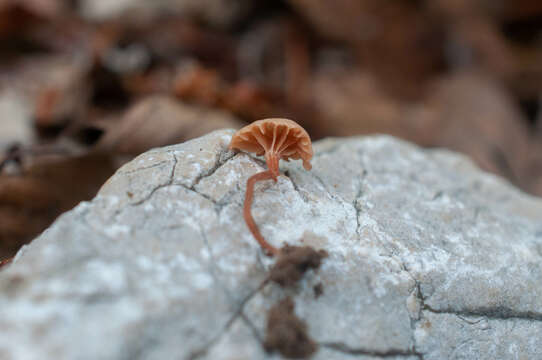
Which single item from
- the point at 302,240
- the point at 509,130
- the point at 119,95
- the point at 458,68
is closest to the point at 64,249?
the point at 302,240

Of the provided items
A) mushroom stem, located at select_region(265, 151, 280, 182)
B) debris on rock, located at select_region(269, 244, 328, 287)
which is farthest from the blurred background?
debris on rock, located at select_region(269, 244, 328, 287)

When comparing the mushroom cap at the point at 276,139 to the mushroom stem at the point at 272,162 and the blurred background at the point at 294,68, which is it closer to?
the mushroom stem at the point at 272,162

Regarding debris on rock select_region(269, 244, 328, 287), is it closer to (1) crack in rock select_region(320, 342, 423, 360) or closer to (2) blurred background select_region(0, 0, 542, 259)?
(1) crack in rock select_region(320, 342, 423, 360)

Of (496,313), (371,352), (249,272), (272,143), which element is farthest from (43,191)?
(496,313)

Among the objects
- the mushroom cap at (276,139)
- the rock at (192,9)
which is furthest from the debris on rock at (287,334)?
the rock at (192,9)

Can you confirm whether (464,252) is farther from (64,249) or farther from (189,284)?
(64,249)
